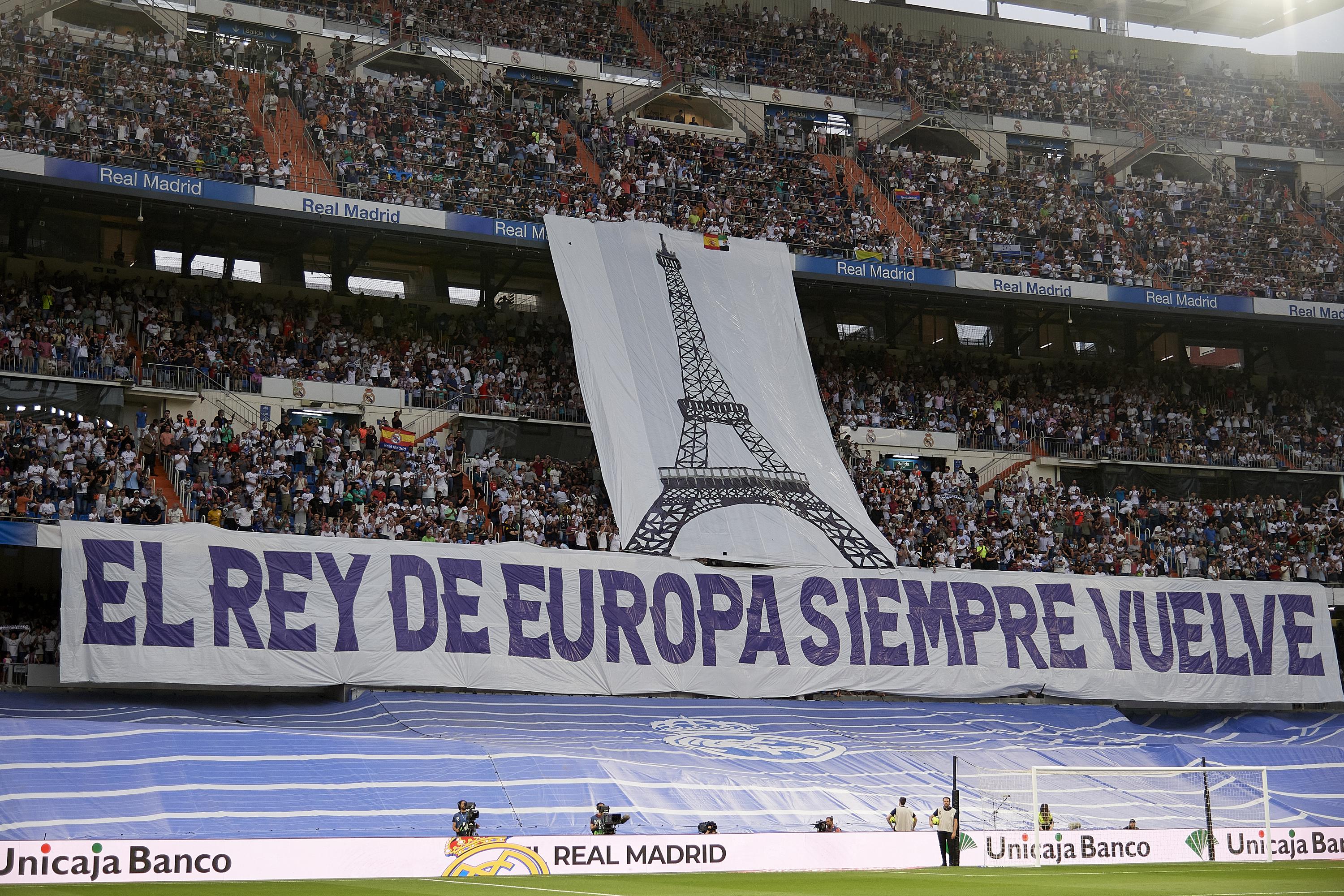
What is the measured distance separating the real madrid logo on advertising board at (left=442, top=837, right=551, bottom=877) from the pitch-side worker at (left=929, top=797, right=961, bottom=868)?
20.0 ft

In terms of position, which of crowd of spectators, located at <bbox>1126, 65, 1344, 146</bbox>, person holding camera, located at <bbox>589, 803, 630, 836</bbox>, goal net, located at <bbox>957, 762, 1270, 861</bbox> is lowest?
goal net, located at <bbox>957, 762, 1270, 861</bbox>

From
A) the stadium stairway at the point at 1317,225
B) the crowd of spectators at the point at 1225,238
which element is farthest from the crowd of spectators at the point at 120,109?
the stadium stairway at the point at 1317,225

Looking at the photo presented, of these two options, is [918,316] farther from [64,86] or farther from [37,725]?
[37,725]

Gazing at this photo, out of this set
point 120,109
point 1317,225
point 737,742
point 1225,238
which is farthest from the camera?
point 1317,225

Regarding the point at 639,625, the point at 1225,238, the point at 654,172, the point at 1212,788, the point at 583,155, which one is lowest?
the point at 1212,788

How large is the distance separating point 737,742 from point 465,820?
8357 millimetres

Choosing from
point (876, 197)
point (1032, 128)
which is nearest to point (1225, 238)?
point (1032, 128)

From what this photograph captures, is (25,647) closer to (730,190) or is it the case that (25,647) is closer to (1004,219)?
(730,190)

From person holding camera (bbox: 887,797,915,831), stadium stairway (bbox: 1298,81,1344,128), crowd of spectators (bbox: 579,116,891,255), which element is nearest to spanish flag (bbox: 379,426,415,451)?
crowd of spectators (bbox: 579,116,891,255)

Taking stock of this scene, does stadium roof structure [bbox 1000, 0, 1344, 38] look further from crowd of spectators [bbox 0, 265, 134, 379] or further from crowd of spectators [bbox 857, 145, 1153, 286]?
crowd of spectators [bbox 0, 265, 134, 379]

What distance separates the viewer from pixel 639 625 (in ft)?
106

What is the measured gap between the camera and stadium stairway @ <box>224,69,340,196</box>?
38.4m

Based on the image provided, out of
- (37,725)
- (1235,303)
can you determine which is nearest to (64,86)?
(37,725)

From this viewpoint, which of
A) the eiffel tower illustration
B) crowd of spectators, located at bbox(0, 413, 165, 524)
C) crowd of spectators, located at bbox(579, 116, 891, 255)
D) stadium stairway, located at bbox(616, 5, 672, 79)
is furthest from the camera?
stadium stairway, located at bbox(616, 5, 672, 79)
